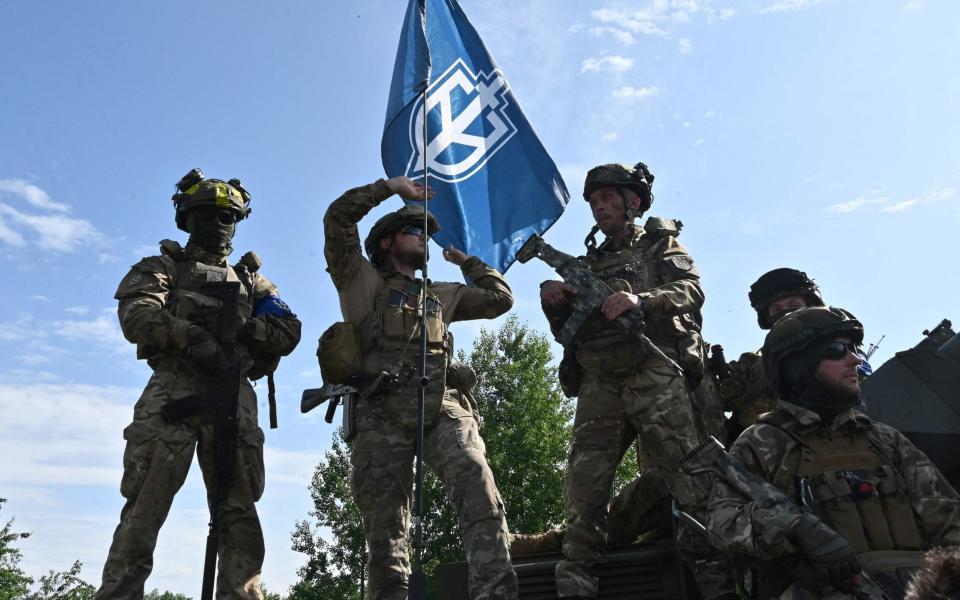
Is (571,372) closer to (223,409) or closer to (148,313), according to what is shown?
(223,409)

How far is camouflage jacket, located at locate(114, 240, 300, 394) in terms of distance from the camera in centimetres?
543

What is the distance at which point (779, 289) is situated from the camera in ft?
21.0

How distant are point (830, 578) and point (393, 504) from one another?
268 cm

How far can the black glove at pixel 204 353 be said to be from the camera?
5.47 m

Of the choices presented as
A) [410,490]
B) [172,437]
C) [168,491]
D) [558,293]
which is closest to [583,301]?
[558,293]

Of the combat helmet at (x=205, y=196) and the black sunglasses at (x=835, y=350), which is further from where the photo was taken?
the combat helmet at (x=205, y=196)

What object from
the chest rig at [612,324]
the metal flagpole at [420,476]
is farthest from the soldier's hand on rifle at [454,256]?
the chest rig at [612,324]

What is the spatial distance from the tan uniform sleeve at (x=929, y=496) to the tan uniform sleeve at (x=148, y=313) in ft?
14.0

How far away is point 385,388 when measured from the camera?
5.40 metres

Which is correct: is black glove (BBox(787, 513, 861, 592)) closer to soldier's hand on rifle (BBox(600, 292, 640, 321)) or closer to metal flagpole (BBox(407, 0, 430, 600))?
metal flagpole (BBox(407, 0, 430, 600))

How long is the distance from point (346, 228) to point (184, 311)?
1.26 metres

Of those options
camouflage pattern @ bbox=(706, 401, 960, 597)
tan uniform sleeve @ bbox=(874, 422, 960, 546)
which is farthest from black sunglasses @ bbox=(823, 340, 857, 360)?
tan uniform sleeve @ bbox=(874, 422, 960, 546)

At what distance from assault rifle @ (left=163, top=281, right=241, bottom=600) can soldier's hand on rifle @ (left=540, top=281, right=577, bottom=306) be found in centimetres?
224

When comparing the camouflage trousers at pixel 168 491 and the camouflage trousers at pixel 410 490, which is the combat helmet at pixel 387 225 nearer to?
the camouflage trousers at pixel 410 490
